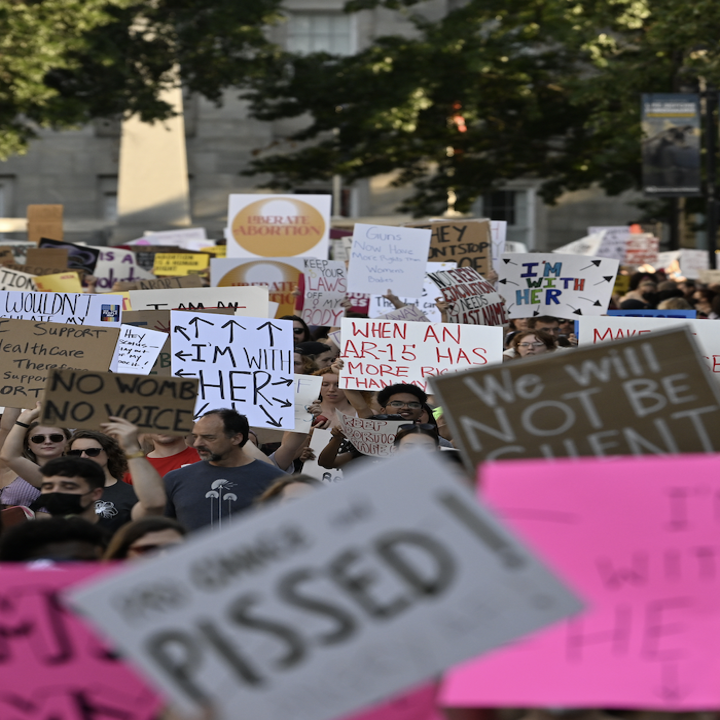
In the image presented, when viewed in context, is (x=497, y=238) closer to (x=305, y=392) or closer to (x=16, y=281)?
(x=16, y=281)

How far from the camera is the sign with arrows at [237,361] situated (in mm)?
6762

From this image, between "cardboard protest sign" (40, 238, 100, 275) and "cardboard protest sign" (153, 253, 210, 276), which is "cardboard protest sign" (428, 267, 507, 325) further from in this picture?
"cardboard protest sign" (40, 238, 100, 275)

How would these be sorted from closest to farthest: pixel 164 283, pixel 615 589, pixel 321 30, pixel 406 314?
pixel 615 589
pixel 406 314
pixel 164 283
pixel 321 30

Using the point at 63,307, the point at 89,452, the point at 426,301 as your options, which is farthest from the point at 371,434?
the point at 426,301

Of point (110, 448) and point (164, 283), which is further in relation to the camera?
point (164, 283)

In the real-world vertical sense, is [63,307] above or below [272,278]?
below

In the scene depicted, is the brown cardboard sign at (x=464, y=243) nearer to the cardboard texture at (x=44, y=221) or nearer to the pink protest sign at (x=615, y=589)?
the pink protest sign at (x=615, y=589)

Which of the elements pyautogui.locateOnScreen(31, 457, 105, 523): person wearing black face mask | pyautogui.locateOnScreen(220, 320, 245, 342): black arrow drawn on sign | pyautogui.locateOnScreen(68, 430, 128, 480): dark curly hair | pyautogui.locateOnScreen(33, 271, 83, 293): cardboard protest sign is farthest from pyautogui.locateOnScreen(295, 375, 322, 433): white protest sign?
pyautogui.locateOnScreen(33, 271, 83, 293): cardboard protest sign

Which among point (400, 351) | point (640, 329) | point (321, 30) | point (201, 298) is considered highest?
point (321, 30)

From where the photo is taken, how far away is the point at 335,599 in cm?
232

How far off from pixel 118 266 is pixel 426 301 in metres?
5.51

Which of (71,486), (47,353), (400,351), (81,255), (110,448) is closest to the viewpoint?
(71,486)

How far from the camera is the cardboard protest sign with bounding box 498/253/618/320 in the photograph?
32.0ft

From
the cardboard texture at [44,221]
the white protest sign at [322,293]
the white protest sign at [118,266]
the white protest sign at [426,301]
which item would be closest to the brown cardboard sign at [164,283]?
the white protest sign at [322,293]
